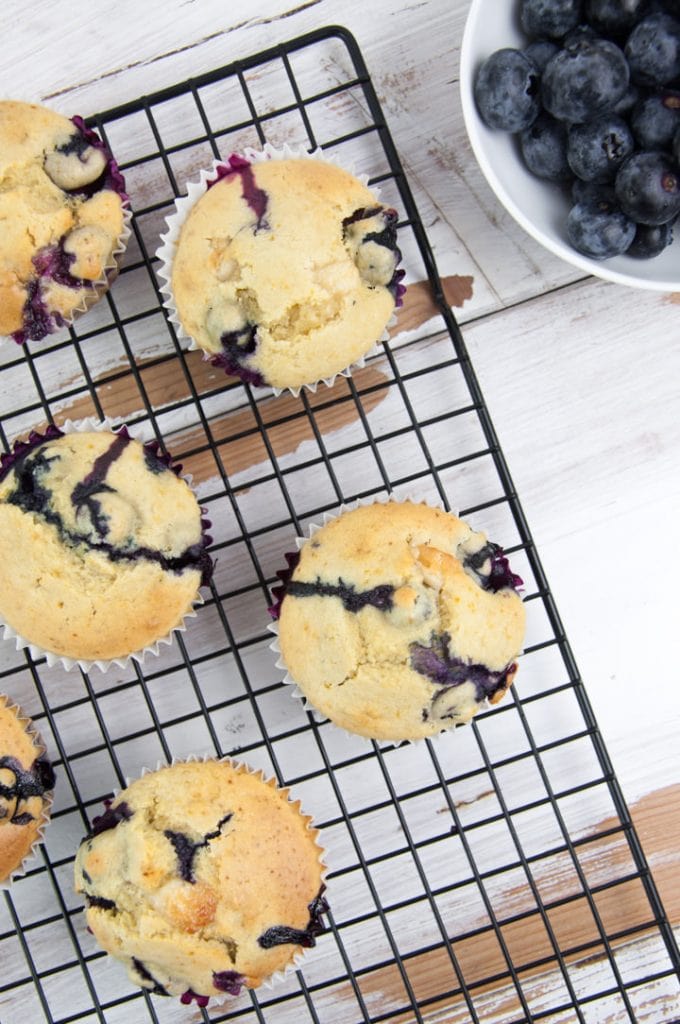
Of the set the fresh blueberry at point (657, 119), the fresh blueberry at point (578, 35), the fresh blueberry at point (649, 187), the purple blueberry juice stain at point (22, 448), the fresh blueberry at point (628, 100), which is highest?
the fresh blueberry at point (578, 35)

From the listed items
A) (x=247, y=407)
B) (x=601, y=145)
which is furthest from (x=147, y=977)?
Answer: (x=601, y=145)

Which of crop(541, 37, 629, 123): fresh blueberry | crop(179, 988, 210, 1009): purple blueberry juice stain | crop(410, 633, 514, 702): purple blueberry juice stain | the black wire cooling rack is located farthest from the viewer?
the black wire cooling rack

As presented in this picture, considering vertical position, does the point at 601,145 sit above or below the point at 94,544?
above

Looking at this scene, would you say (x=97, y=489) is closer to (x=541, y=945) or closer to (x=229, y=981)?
(x=229, y=981)

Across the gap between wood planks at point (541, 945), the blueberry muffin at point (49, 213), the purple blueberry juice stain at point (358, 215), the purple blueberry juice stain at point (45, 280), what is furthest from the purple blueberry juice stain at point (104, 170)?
the gap between wood planks at point (541, 945)

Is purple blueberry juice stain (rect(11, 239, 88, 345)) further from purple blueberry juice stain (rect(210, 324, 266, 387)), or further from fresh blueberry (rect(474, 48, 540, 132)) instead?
fresh blueberry (rect(474, 48, 540, 132))

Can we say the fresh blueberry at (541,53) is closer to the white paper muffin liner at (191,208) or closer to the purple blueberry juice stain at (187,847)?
the white paper muffin liner at (191,208)

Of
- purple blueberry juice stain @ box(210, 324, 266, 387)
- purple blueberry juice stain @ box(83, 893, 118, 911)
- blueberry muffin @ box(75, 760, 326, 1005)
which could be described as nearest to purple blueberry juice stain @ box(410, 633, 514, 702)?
blueberry muffin @ box(75, 760, 326, 1005)
